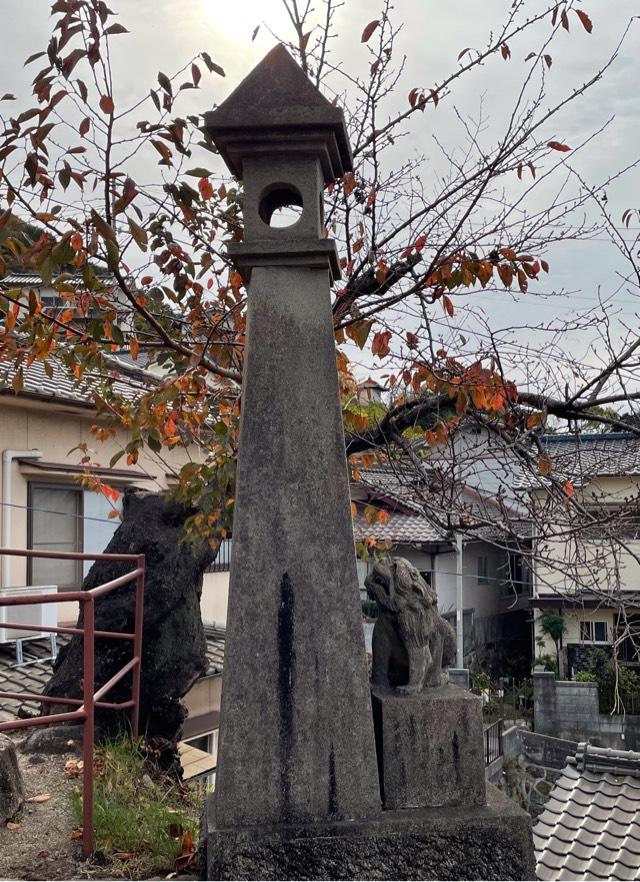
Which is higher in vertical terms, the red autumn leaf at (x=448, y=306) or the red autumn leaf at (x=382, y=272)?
the red autumn leaf at (x=382, y=272)

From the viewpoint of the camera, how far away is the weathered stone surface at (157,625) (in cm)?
744

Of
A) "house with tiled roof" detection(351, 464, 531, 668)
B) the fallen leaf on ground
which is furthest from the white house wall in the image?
"house with tiled roof" detection(351, 464, 531, 668)

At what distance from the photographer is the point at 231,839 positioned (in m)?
3.56

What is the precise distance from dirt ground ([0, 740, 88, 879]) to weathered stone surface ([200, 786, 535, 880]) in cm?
137

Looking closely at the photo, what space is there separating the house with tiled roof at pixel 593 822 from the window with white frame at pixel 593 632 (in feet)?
35.5

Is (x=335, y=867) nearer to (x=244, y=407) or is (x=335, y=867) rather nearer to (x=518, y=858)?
(x=518, y=858)

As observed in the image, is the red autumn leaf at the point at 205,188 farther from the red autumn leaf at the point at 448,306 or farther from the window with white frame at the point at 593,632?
the window with white frame at the point at 593,632

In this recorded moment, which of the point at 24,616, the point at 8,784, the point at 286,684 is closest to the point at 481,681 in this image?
the point at 24,616

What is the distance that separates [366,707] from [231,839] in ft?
2.67

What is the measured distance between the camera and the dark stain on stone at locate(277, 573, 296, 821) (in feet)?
12.0

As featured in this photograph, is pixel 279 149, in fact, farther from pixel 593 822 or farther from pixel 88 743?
pixel 593 822

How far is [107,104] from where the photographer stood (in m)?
5.04

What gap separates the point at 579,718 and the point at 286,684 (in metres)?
18.3

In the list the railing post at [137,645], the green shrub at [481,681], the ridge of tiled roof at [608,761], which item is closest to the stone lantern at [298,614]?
the railing post at [137,645]
